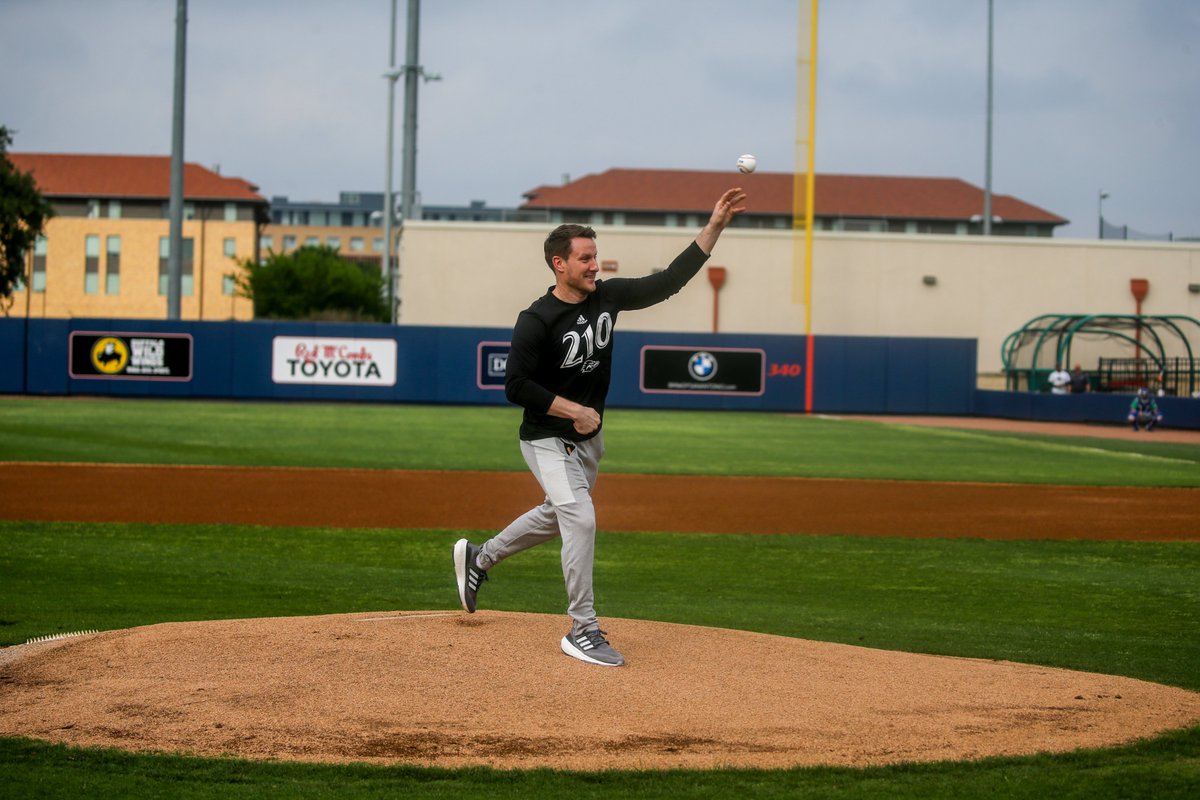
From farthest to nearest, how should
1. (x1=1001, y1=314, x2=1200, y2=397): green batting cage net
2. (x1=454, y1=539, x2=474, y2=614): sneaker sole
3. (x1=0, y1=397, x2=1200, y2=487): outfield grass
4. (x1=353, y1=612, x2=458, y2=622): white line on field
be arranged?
(x1=1001, y1=314, x2=1200, y2=397): green batting cage net
(x1=0, y1=397, x2=1200, y2=487): outfield grass
(x1=454, y1=539, x2=474, y2=614): sneaker sole
(x1=353, y1=612, x2=458, y2=622): white line on field

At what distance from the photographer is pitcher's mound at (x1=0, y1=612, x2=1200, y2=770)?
4.60m

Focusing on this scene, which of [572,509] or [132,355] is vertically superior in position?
[132,355]

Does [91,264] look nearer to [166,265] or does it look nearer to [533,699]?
[166,265]

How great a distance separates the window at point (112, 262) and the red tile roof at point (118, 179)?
3.42 metres

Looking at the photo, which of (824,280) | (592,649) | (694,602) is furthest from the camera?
(824,280)

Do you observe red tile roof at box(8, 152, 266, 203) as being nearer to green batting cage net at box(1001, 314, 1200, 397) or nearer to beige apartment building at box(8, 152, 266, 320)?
beige apartment building at box(8, 152, 266, 320)

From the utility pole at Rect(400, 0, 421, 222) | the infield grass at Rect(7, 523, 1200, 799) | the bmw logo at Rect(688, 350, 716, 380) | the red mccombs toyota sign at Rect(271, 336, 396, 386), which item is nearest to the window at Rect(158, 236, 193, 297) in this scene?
the utility pole at Rect(400, 0, 421, 222)

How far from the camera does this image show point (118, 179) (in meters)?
95.8

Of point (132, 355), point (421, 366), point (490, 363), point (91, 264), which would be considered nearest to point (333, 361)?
point (421, 366)

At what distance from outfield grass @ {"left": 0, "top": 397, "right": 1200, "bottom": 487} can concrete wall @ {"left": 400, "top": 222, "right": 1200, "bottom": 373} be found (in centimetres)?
1020

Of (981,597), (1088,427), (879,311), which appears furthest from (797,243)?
(981,597)

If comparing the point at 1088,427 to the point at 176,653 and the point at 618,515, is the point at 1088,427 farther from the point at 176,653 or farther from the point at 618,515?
the point at 176,653

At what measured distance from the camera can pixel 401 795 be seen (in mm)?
4066

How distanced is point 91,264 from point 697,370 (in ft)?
229
